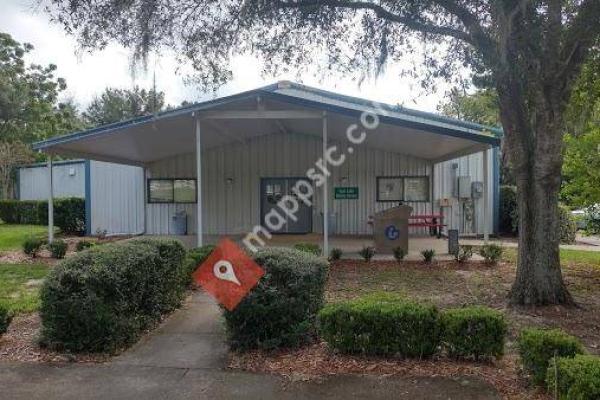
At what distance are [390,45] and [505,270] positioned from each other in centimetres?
511

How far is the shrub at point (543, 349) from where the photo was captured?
12.2 ft

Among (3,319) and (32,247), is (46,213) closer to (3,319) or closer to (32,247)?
(32,247)

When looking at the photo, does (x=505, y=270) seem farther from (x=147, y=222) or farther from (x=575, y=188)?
(x=147, y=222)

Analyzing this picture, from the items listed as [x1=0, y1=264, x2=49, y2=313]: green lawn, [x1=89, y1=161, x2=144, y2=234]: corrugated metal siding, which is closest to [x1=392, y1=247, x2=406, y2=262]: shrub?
[x1=0, y1=264, x2=49, y2=313]: green lawn

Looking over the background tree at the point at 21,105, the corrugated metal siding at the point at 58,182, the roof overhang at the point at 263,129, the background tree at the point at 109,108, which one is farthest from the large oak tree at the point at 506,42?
the background tree at the point at 109,108

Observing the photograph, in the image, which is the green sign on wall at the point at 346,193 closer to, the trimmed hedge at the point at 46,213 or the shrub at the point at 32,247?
the shrub at the point at 32,247

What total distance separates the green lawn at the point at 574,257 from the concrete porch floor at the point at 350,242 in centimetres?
144

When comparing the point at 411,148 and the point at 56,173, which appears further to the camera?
the point at 56,173

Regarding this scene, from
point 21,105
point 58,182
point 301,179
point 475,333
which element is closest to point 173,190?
point 301,179

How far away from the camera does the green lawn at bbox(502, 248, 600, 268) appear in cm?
1113

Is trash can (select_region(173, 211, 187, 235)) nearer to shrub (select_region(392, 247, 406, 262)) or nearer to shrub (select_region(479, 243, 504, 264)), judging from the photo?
shrub (select_region(392, 247, 406, 262))

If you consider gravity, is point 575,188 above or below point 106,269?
above

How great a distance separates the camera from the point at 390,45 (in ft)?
23.8

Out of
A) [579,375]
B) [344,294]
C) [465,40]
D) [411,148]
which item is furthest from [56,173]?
[579,375]
